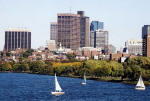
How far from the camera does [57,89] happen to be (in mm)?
134875

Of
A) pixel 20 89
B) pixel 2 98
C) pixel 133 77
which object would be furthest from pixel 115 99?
pixel 133 77

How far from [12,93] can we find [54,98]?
16.1m

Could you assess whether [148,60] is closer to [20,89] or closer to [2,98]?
[20,89]

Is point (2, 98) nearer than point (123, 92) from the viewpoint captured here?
Yes

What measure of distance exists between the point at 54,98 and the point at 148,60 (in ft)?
251

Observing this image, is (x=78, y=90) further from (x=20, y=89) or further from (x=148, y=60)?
(x=148, y=60)

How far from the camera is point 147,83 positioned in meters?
165

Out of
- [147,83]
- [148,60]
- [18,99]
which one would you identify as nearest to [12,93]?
[18,99]

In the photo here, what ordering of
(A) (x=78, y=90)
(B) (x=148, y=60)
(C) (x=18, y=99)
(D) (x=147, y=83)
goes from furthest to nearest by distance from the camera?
(B) (x=148, y=60)
(D) (x=147, y=83)
(A) (x=78, y=90)
(C) (x=18, y=99)

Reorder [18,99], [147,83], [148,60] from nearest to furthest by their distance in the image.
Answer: [18,99]
[147,83]
[148,60]

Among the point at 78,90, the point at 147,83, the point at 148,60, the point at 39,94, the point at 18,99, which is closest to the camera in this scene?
the point at 18,99

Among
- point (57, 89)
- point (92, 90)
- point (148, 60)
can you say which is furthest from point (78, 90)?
point (148, 60)

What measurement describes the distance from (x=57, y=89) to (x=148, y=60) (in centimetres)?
6587

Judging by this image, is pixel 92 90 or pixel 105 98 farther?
Result: pixel 92 90
